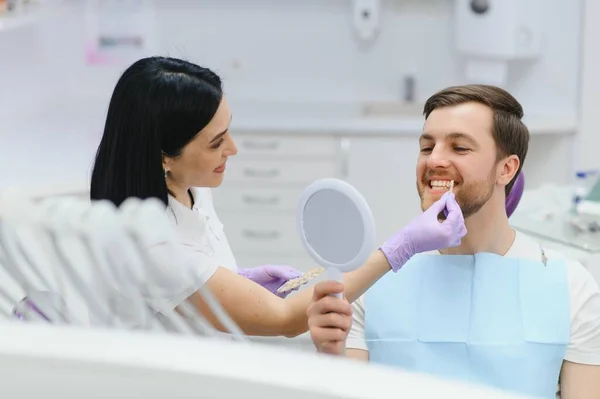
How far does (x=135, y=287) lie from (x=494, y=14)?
371 centimetres

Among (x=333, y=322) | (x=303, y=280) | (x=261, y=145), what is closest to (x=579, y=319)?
(x=303, y=280)

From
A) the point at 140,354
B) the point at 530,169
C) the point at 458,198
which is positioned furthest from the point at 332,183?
the point at 530,169

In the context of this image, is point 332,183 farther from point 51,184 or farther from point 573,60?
point 573,60

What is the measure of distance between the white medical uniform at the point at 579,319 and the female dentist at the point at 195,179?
0.18 m

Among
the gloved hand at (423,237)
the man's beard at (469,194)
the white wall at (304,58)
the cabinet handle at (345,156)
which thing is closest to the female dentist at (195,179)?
the gloved hand at (423,237)

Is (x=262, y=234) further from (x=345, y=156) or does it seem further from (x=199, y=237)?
(x=199, y=237)

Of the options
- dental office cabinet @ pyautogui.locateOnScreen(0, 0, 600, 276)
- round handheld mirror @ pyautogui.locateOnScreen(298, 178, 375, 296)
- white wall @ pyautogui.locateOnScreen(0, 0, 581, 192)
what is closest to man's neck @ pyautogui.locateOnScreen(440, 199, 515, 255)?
round handheld mirror @ pyautogui.locateOnScreen(298, 178, 375, 296)

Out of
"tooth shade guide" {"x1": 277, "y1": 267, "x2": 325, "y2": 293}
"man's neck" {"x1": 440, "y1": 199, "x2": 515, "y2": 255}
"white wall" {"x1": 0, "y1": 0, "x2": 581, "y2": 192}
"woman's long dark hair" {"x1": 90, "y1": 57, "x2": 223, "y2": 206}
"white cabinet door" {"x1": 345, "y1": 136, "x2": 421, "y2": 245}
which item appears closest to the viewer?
"tooth shade guide" {"x1": 277, "y1": 267, "x2": 325, "y2": 293}

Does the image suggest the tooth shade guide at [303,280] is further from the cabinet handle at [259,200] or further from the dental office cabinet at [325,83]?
the cabinet handle at [259,200]

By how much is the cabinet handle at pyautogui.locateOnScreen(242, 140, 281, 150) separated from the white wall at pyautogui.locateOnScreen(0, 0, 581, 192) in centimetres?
56

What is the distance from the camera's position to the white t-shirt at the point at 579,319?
206 cm

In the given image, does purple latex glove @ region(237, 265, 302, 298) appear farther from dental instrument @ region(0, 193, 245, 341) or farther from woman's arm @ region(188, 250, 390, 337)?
dental instrument @ region(0, 193, 245, 341)

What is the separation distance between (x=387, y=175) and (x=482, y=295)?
247 cm

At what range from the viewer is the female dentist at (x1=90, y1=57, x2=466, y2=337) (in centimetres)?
184
